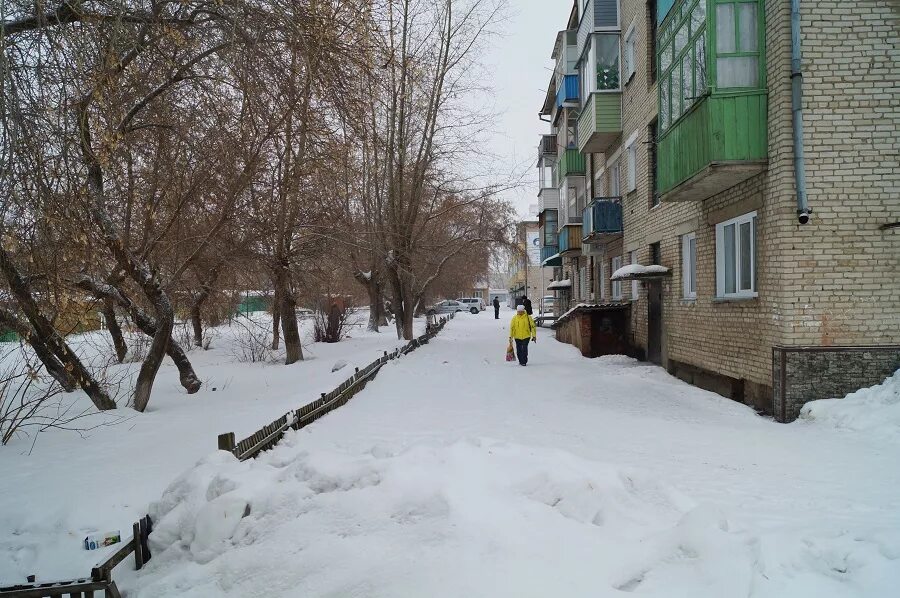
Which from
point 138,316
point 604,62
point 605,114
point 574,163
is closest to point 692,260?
point 605,114

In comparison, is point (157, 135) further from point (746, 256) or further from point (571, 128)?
point (571, 128)

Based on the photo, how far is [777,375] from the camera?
8.01 m

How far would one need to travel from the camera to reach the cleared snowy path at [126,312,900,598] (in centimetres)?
348

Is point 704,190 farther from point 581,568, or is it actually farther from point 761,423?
point 581,568

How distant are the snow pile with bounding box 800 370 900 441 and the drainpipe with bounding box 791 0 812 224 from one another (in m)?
2.21

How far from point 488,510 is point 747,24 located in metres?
7.80

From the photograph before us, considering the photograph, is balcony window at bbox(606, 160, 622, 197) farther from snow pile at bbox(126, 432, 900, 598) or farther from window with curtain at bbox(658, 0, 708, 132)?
snow pile at bbox(126, 432, 900, 598)

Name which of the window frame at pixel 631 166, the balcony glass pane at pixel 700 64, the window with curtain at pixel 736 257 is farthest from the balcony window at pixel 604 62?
the window with curtain at pixel 736 257

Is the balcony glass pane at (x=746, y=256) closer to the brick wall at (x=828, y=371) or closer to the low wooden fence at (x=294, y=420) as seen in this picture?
the brick wall at (x=828, y=371)

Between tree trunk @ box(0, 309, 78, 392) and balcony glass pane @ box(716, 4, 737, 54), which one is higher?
balcony glass pane @ box(716, 4, 737, 54)

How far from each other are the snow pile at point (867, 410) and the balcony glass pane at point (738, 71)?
4.22m

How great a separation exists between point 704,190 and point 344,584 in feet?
28.0

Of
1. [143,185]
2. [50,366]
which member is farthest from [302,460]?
[143,185]

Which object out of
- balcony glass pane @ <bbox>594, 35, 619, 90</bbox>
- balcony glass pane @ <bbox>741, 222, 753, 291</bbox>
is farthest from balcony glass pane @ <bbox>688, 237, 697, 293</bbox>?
balcony glass pane @ <bbox>594, 35, 619, 90</bbox>
